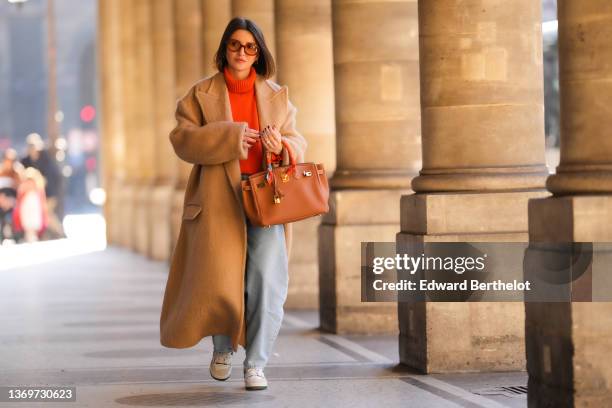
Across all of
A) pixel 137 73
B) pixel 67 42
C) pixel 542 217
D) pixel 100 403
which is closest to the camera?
pixel 542 217

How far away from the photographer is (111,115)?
3331cm

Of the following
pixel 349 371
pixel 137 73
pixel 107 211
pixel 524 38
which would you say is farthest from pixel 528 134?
pixel 107 211

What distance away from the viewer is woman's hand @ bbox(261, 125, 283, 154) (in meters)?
9.02

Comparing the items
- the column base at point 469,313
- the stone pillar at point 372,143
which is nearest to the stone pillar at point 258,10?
the stone pillar at point 372,143

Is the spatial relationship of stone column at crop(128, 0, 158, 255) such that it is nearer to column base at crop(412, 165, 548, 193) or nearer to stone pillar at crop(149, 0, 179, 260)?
stone pillar at crop(149, 0, 179, 260)

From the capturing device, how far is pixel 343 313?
12891 mm

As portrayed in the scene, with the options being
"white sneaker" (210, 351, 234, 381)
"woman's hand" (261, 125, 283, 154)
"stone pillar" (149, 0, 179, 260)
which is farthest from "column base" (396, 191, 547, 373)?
"stone pillar" (149, 0, 179, 260)

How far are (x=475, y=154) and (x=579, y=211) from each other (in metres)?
2.66

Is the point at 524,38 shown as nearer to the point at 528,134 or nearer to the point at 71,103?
A: the point at 528,134

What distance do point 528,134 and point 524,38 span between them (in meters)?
0.61

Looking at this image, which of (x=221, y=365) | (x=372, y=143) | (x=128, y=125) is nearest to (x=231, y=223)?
(x=221, y=365)

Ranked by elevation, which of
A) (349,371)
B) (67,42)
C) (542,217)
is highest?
(67,42)

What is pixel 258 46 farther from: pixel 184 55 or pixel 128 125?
pixel 128 125

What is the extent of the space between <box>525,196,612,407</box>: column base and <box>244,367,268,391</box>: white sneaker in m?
1.78
